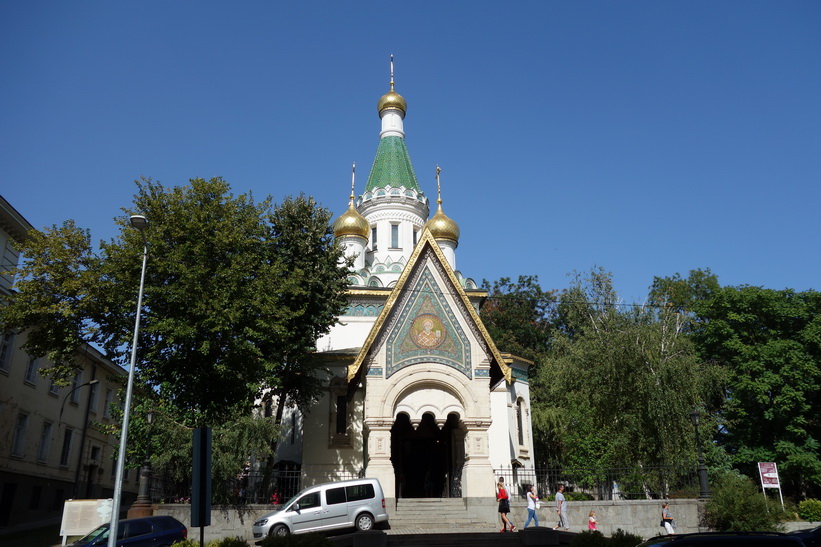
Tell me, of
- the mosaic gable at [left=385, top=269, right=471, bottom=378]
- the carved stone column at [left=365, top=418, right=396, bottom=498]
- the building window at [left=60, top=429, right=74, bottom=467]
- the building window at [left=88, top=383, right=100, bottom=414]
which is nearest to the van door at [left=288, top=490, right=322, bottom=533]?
the carved stone column at [left=365, top=418, right=396, bottom=498]

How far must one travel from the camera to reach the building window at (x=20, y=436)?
24766 mm

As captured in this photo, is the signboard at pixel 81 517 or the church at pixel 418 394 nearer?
the signboard at pixel 81 517

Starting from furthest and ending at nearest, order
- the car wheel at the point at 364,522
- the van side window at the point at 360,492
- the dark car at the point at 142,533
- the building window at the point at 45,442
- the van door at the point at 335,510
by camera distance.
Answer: the building window at the point at 45,442, the van side window at the point at 360,492, the car wheel at the point at 364,522, the van door at the point at 335,510, the dark car at the point at 142,533

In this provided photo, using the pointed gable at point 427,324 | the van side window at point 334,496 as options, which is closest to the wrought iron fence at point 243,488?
the van side window at point 334,496

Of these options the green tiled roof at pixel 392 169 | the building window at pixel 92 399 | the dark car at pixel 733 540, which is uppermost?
the green tiled roof at pixel 392 169

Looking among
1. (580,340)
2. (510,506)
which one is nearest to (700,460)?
(510,506)

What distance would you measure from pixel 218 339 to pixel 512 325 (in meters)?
34.0

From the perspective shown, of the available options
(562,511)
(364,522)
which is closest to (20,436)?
(364,522)

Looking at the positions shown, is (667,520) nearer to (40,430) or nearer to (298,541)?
(298,541)

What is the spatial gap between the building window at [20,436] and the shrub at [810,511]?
101 feet

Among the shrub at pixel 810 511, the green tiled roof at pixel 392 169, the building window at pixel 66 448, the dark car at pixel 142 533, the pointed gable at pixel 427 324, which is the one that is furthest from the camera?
the green tiled roof at pixel 392 169

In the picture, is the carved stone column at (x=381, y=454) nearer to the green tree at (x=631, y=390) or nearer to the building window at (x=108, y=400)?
the green tree at (x=631, y=390)

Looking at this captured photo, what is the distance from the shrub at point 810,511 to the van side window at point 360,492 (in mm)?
16986

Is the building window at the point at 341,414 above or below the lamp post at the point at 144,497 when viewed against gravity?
above
